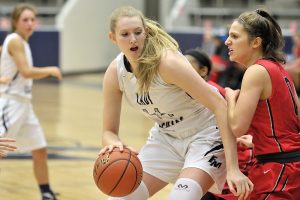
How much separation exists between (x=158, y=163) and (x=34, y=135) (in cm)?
207

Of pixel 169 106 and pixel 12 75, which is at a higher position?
pixel 169 106

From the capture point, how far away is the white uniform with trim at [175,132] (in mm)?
3779

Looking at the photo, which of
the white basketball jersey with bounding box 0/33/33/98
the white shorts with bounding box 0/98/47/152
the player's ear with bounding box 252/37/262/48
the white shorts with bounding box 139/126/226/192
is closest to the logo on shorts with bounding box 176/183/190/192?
the white shorts with bounding box 139/126/226/192

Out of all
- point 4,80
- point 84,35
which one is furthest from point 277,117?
point 84,35

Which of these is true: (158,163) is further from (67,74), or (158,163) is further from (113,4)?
(113,4)

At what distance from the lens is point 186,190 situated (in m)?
3.60

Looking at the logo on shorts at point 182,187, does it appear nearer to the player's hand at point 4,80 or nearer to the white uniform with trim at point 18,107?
the player's hand at point 4,80

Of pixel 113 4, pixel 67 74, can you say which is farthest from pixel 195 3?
pixel 67 74

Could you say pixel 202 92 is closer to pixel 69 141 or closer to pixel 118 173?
pixel 118 173

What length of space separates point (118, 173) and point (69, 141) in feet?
16.2

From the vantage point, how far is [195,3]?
17906mm

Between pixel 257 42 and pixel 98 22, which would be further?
pixel 98 22

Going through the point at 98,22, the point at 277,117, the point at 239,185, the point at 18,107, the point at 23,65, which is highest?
the point at 277,117

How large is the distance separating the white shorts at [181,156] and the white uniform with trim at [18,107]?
1.93 meters
